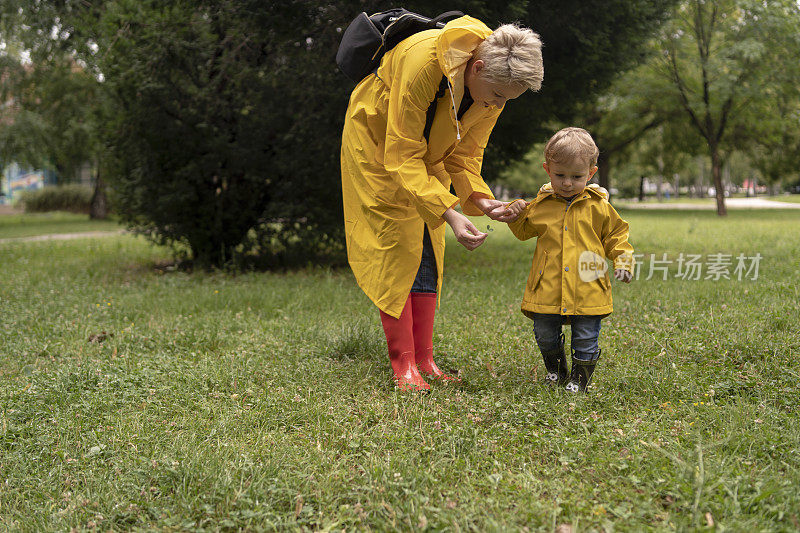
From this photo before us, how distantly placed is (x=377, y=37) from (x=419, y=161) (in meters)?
0.66

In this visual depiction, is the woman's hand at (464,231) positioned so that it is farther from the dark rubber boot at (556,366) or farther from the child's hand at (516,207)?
the dark rubber boot at (556,366)

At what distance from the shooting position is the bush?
96.9 feet

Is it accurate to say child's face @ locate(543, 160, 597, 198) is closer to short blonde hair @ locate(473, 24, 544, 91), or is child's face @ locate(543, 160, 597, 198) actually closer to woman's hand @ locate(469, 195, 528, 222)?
woman's hand @ locate(469, 195, 528, 222)

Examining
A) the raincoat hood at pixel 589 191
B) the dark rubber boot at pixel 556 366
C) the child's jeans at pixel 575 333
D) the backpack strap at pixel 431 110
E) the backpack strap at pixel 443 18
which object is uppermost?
the backpack strap at pixel 443 18

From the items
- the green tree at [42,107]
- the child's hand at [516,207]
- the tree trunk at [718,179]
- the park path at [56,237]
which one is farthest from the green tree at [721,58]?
the child's hand at [516,207]

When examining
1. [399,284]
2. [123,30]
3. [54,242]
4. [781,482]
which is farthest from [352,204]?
[54,242]

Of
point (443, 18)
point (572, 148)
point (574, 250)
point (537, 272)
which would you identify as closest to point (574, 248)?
point (574, 250)

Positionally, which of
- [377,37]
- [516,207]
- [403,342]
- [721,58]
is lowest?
[403,342]

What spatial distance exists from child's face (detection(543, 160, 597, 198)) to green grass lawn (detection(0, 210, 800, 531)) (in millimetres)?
1047

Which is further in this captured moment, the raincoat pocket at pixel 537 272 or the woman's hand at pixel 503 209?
the raincoat pocket at pixel 537 272

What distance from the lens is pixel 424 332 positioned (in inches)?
147

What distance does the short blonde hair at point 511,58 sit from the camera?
9.23ft

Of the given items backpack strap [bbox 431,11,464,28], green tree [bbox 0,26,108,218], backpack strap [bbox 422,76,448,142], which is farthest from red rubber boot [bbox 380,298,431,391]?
green tree [bbox 0,26,108,218]

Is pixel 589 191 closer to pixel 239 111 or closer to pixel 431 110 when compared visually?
pixel 431 110
